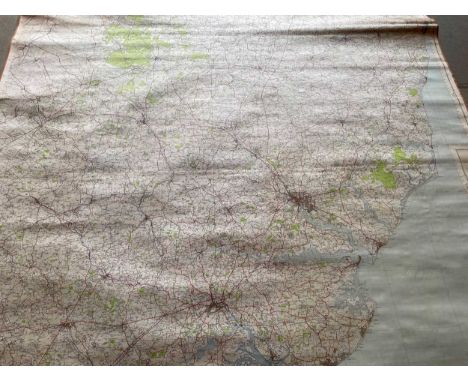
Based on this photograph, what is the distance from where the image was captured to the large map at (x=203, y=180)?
1402 millimetres

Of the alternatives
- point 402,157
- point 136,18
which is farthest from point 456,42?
point 136,18

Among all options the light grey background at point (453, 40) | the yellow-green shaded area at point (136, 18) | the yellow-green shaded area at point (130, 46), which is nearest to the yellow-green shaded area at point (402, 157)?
the light grey background at point (453, 40)

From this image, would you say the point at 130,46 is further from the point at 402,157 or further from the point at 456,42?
the point at 456,42

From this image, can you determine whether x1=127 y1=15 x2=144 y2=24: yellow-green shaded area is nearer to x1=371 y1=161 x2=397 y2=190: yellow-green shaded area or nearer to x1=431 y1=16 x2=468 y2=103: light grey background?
x1=371 y1=161 x2=397 y2=190: yellow-green shaded area

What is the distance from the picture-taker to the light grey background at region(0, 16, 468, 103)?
7.55 feet

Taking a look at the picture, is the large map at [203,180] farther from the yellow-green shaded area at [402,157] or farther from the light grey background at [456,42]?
the light grey background at [456,42]

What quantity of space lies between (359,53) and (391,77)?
15cm

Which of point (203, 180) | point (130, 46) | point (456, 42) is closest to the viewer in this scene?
point (203, 180)

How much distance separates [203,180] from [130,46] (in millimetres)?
629

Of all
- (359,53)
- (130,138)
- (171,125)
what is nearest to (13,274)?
(130,138)

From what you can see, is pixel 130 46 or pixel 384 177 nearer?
pixel 384 177

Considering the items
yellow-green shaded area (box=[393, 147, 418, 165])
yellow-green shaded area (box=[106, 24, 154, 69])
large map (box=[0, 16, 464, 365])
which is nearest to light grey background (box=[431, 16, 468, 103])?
large map (box=[0, 16, 464, 365])

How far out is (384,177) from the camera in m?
1.67

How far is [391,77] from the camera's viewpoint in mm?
1911
